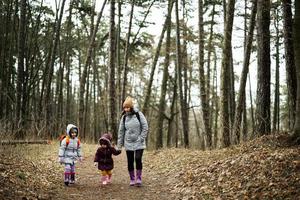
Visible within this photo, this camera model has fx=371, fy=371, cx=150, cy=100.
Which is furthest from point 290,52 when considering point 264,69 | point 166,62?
point 166,62

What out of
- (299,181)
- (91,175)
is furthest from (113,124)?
(299,181)

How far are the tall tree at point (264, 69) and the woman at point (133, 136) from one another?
3.13m

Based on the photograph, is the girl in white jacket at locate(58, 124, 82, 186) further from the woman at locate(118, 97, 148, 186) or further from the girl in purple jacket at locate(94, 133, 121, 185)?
the woman at locate(118, 97, 148, 186)

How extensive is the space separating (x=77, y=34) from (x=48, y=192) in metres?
25.6

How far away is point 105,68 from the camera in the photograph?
37531 mm

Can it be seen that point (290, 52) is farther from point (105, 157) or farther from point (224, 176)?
point (105, 157)

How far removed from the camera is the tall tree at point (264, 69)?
9.17 metres

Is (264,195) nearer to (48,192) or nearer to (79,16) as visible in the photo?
(48,192)

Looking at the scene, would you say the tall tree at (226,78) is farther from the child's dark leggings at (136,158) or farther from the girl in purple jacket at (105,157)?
the girl in purple jacket at (105,157)

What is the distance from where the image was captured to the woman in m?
7.96

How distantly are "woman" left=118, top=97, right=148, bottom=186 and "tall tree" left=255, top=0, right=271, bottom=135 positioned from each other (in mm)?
3127

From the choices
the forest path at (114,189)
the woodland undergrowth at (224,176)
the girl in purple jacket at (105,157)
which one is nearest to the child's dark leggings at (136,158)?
the girl in purple jacket at (105,157)

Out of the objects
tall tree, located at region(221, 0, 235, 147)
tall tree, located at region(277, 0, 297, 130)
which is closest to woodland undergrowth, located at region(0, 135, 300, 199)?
tall tree, located at region(277, 0, 297, 130)

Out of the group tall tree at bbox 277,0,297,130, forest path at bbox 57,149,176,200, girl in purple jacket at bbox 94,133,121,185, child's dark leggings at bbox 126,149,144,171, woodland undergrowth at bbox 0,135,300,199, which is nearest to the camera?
woodland undergrowth at bbox 0,135,300,199
